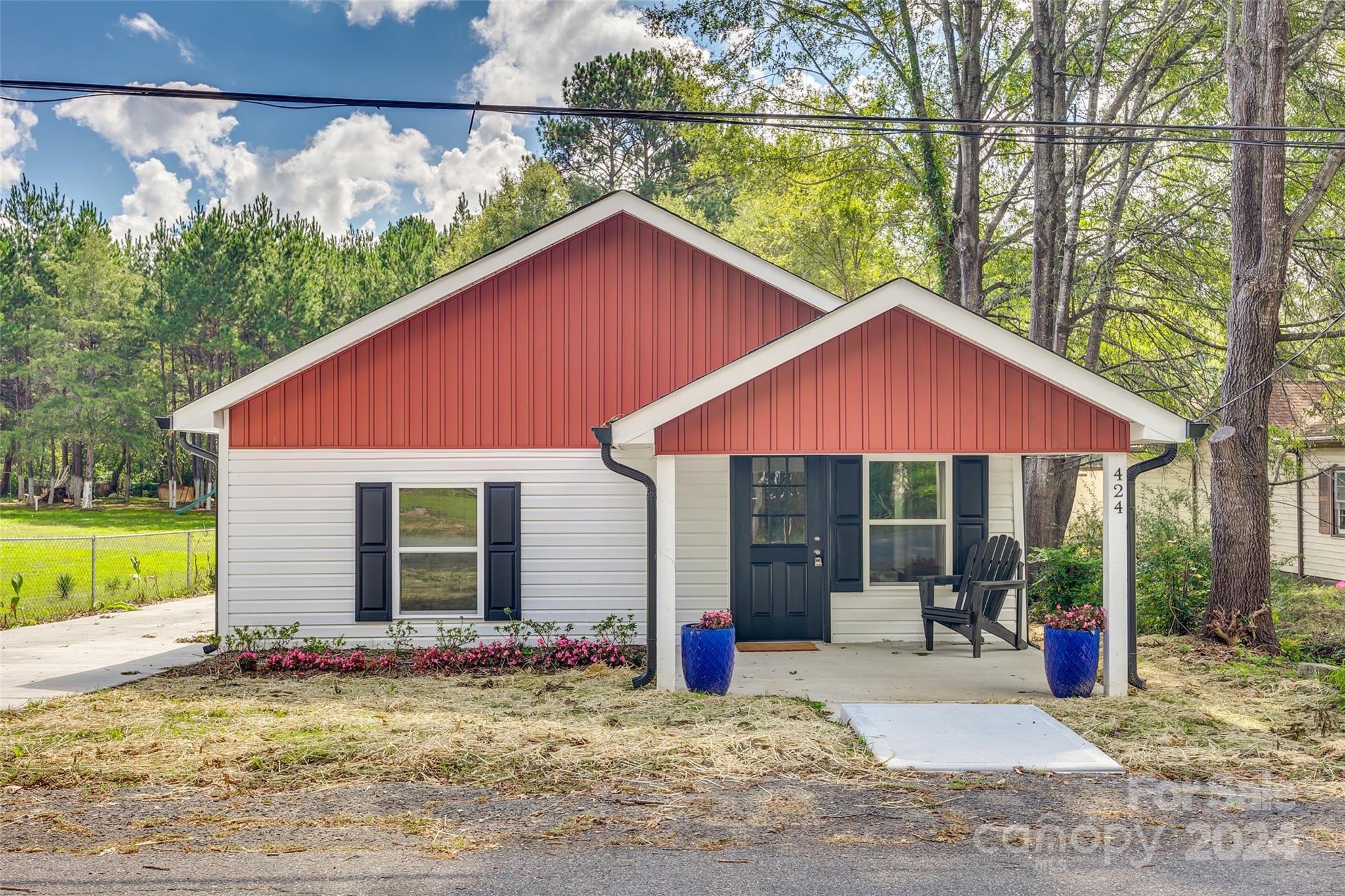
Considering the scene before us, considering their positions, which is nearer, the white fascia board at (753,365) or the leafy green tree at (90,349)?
the white fascia board at (753,365)

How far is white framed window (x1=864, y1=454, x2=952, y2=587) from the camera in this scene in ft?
31.0

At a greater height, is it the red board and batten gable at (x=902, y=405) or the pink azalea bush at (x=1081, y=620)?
the red board and batten gable at (x=902, y=405)

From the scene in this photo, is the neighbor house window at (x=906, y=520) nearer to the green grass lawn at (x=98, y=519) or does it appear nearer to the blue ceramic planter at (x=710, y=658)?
the blue ceramic planter at (x=710, y=658)

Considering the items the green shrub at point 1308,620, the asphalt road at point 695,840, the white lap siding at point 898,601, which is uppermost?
the white lap siding at point 898,601

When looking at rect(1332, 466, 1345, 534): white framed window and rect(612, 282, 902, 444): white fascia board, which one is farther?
rect(1332, 466, 1345, 534): white framed window

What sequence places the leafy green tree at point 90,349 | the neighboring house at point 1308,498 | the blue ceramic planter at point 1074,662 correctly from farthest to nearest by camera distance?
the leafy green tree at point 90,349
the neighboring house at point 1308,498
the blue ceramic planter at point 1074,662

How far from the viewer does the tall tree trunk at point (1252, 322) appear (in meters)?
9.01

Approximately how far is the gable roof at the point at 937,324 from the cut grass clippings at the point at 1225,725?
195cm

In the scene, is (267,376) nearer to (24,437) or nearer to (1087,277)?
(1087,277)

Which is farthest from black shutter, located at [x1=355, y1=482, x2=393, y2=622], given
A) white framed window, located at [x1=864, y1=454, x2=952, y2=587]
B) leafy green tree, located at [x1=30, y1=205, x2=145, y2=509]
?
leafy green tree, located at [x1=30, y1=205, x2=145, y2=509]

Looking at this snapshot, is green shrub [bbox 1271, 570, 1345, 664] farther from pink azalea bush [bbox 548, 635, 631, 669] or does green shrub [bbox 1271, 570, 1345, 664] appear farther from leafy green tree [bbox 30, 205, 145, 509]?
leafy green tree [bbox 30, 205, 145, 509]

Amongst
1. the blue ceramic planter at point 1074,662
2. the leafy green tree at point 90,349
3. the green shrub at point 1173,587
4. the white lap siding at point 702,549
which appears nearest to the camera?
the blue ceramic planter at point 1074,662

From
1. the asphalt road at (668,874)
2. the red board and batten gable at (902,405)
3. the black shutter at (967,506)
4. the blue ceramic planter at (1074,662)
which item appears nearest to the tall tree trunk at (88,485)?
the black shutter at (967,506)

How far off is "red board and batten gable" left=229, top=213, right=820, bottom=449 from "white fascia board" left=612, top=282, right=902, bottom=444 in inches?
82.7
